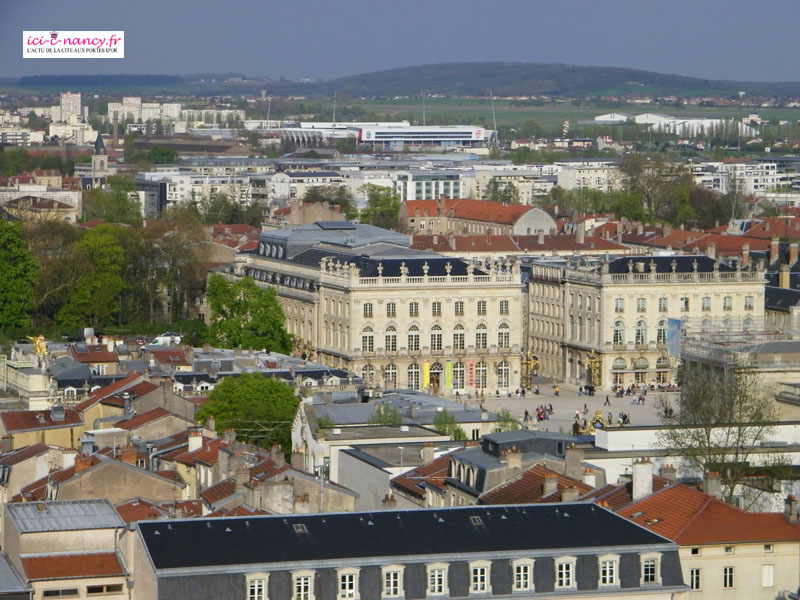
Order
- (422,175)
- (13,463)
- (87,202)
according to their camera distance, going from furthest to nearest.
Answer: (422,175)
(87,202)
(13,463)

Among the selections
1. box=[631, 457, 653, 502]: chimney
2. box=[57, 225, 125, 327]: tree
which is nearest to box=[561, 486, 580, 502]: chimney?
box=[631, 457, 653, 502]: chimney

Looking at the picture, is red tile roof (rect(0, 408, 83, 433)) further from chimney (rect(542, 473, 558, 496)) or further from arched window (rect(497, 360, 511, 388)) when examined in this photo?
arched window (rect(497, 360, 511, 388))

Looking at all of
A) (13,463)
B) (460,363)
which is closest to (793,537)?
(13,463)

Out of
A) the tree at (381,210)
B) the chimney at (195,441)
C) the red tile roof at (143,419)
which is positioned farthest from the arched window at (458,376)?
the tree at (381,210)

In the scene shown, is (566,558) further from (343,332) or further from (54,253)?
(54,253)

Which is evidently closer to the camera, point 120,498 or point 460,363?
point 120,498

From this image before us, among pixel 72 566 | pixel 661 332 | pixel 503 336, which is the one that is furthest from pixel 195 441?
pixel 661 332

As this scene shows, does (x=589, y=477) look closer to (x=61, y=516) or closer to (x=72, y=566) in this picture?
(x=61, y=516)
